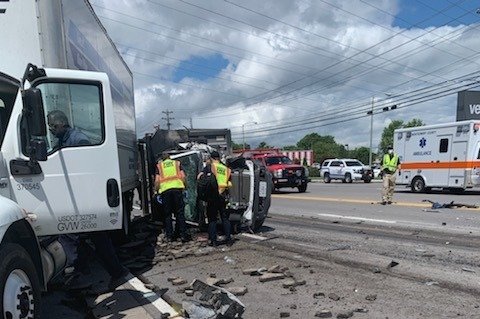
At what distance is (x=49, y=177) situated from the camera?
4652mm

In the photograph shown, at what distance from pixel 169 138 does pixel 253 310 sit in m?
8.21

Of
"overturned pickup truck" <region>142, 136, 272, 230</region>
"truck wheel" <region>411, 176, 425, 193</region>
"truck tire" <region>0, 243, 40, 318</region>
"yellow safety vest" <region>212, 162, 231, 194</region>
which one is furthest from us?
"truck wheel" <region>411, 176, 425, 193</region>

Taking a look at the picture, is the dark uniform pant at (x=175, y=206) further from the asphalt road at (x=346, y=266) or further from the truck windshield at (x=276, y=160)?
the truck windshield at (x=276, y=160)

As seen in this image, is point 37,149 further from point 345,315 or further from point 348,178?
point 348,178

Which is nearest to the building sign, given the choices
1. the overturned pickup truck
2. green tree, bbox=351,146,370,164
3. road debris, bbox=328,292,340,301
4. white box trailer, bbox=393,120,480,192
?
white box trailer, bbox=393,120,480,192

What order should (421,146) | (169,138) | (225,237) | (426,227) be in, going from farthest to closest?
1. (421,146)
2. (169,138)
3. (426,227)
4. (225,237)

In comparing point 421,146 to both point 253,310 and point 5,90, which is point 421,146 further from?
point 5,90

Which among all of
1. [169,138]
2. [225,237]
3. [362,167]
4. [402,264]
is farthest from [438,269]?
[362,167]

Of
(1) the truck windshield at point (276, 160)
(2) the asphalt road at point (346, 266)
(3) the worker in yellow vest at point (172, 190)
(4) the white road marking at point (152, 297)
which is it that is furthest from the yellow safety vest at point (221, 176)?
(1) the truck windshield at point (276, 160)

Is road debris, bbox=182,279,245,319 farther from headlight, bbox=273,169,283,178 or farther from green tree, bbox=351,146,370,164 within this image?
green tree, bbox=351,146,370,164

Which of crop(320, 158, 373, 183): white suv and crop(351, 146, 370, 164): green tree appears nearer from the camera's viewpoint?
crop(320, 158, 373, 183): white suv

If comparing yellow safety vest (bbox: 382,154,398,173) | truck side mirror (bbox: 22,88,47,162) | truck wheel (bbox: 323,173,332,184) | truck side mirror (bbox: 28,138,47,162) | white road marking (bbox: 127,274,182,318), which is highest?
truck side mirror (bbox: 22,88,47,162)

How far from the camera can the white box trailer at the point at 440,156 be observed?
63.7 feet

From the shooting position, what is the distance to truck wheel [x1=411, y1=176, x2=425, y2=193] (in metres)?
21.7
